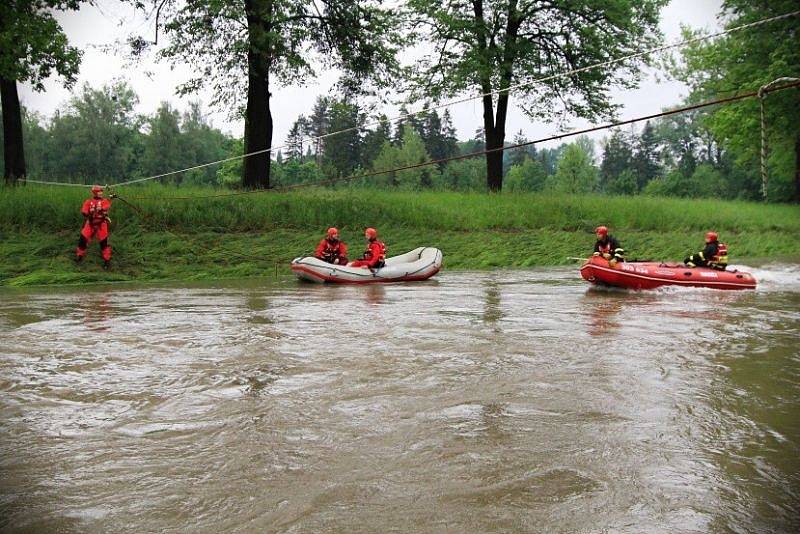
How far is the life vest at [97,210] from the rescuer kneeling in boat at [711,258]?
486 inches

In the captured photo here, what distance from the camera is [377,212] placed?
21.6m

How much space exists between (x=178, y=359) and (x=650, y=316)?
6.94 metres

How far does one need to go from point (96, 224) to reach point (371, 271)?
20.1 ft

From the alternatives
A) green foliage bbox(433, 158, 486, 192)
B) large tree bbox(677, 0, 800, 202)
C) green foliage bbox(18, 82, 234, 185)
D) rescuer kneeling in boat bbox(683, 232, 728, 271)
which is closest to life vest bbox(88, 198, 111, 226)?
rescuer kneeling in boat bbox(683, 232, 728, 271)

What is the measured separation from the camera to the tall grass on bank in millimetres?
17359

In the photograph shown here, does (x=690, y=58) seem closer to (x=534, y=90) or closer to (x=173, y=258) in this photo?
(x=534, y=90)

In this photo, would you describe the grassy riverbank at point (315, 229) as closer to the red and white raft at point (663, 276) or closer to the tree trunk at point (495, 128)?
the tree trunk at point (495, 128)

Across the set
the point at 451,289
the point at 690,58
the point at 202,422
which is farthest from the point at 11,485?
the point at 690,58

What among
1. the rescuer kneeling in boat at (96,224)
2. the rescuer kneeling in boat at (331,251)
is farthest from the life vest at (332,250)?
the rescuer kneeling in boat at (96,224)

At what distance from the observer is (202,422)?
5.42 meters

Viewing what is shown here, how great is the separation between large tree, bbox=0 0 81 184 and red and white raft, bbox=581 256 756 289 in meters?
13.9

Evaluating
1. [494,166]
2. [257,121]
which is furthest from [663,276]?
[494,166]

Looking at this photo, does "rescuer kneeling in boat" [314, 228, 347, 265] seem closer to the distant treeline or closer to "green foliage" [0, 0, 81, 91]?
"green foliage" [0, 0, 81, 91]

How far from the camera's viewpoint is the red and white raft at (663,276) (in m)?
13.9
